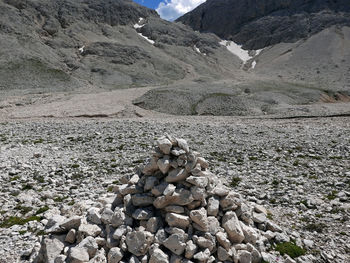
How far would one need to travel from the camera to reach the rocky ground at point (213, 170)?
10375 millimetres

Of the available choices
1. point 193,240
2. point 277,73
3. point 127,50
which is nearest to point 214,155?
point 193,240

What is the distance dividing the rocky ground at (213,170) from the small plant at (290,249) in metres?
0.51

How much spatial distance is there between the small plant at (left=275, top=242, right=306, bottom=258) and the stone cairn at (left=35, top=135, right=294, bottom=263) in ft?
1.23

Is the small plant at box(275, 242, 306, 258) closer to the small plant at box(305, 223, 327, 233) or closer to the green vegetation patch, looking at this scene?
the small plant at box(305, 223, 327, 233)

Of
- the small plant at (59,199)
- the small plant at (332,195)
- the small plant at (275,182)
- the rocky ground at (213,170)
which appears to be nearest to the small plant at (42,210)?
the rocky ground at (213,170)

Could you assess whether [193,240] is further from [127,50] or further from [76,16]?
[76,16]

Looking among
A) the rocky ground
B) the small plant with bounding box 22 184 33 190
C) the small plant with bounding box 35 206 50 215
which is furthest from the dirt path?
the small plant with bounding box 35 206 50 215

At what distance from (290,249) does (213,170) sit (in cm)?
840

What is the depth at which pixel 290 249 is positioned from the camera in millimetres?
9211

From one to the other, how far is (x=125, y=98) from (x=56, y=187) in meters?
54.0

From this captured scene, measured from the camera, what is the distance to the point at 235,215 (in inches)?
353

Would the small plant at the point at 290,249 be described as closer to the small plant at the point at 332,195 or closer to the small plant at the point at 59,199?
the small plant at the point at 332,195

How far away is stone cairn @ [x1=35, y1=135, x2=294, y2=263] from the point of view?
7938mm

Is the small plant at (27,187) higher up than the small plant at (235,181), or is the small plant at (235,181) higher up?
the small plant at (235,181)
